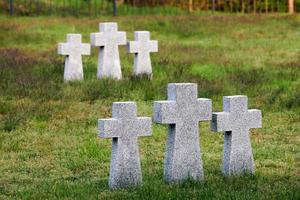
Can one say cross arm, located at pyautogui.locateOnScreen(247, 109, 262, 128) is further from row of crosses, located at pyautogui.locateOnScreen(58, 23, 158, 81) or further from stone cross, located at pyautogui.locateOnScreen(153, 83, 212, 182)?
row of crosses, located at pyautogui.locateOnScreen(58, 23, 158, 81)

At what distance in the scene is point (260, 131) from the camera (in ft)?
37.5

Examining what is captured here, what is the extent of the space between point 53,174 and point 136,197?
1.58 m

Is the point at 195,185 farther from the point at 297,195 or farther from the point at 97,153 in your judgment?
the point at 97,153

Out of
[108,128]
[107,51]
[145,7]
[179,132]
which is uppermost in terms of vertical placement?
[108,128]

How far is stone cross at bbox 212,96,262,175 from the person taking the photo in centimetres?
828

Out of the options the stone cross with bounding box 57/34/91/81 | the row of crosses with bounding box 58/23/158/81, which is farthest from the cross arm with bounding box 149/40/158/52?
the stone cross with bounding box 57/34/91/81

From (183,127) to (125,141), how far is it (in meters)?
0.53

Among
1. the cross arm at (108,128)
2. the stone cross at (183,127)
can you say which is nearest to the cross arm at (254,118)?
the stone cross at (183,127)

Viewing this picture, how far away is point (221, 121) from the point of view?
8.25 meters

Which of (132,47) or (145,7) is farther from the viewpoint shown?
(145,7)

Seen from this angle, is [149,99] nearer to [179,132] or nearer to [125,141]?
[179,132]

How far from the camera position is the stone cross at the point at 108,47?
1612 cm

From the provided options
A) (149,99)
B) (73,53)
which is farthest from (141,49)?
(149,99)

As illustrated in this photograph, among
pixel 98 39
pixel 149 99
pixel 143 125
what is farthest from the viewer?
pixel 98 39
